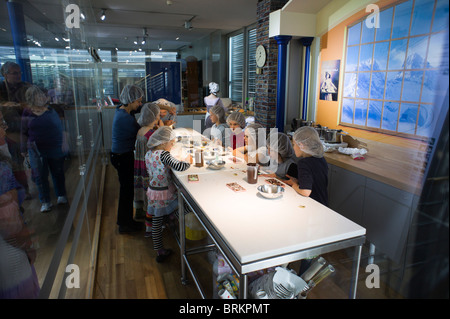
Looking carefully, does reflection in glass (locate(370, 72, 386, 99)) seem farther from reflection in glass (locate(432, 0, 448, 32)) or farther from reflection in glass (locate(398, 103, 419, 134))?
reflection in glass (locate(432, 0, 448, 32))

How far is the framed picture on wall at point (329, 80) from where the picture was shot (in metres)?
3.97

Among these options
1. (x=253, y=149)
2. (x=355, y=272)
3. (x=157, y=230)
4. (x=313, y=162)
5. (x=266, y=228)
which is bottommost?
(x=157, y=230)

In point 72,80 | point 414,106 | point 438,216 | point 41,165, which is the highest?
point 72,80

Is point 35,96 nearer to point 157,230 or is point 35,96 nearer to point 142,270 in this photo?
point 157,230

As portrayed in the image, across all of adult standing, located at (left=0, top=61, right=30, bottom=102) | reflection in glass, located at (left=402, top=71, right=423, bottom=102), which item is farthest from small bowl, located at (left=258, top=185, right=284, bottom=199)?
reflection in glass, located at (left=402, top=71, right=423, bottom=102)

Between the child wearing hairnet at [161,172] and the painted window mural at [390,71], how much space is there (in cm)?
201

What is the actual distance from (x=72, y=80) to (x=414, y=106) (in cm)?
306

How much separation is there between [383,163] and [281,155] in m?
1.12

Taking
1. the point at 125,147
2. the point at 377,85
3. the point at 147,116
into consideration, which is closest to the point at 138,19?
the point at 147,116

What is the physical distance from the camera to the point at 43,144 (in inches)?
83.0
